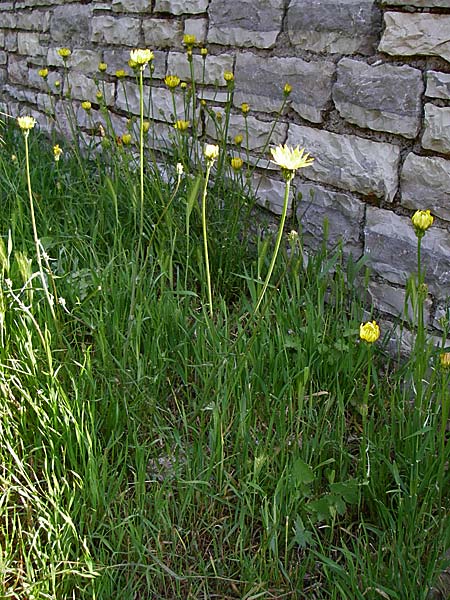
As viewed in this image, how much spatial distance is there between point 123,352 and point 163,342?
0.18 metres

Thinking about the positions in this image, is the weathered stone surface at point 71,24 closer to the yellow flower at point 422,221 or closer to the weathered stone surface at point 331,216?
the weathered stone surface at point 331,216

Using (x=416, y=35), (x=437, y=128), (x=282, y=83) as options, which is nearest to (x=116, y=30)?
(x=282, y=83)

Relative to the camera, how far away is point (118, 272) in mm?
2008

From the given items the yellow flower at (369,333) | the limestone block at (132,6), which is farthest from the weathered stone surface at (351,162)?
the limestone block at (132,6)

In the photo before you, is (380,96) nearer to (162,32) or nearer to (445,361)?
(445,361)

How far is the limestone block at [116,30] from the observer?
2844mm

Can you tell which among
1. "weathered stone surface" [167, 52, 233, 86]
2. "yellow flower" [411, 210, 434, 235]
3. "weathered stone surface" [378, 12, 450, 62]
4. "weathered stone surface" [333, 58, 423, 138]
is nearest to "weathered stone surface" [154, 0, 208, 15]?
"weathered stone surface" [167, 52, 233, 86]

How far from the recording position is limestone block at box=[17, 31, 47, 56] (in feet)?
11.8

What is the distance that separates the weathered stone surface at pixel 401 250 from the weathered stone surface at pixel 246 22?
0.75 meters

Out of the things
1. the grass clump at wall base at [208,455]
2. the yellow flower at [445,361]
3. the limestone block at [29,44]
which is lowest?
the grass clump at wall base at [208,455]

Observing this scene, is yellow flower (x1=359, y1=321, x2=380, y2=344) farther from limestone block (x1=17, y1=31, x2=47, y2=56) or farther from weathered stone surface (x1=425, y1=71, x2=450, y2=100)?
limestone block (x1=17, y1=31, x2=47, y2=56)

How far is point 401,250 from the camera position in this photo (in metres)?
1.93

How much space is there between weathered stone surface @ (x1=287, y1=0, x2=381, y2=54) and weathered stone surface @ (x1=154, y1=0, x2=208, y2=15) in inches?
19.1

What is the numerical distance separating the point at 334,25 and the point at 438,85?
0.43 m
